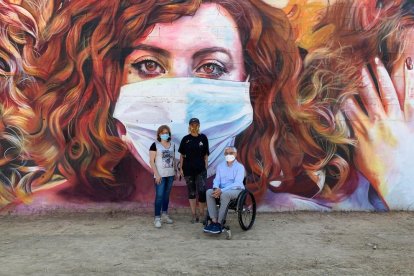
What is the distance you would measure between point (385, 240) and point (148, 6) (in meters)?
5.02

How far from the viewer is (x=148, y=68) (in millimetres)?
6707

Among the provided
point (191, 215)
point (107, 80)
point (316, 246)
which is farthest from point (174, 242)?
point (107, 80)

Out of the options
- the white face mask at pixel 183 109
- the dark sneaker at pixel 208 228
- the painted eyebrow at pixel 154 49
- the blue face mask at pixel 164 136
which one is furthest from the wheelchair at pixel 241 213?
the painted eyebrow at pixel 154 49

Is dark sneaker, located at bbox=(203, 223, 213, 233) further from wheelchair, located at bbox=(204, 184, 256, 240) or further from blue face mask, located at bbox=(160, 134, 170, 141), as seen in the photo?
Answer: blue face mask, located at bbox=(160, 134, 170, 141)

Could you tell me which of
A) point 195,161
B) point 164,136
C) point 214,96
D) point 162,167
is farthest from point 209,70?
point 162,167

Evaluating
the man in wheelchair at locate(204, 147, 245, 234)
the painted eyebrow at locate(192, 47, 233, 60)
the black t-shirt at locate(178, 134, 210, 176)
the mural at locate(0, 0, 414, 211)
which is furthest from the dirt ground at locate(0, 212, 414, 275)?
the painted eyebrow at locate(192, 47, 233, 60)

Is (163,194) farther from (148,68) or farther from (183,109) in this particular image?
(148,68)

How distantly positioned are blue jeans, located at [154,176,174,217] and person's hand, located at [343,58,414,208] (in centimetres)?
321

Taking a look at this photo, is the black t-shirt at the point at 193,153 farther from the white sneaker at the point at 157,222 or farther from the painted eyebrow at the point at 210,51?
the painted eyebrow at the point at 210,51

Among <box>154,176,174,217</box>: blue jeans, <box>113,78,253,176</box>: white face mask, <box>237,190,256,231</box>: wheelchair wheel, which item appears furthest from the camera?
<box>113,78,253,176</box>: white face mask

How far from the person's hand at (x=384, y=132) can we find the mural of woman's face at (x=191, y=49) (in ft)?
7.27

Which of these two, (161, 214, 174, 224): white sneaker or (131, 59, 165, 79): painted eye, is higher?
(131, 59, 165, 79): painted eye

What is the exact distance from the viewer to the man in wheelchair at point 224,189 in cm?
566

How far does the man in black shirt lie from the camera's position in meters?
6.26
